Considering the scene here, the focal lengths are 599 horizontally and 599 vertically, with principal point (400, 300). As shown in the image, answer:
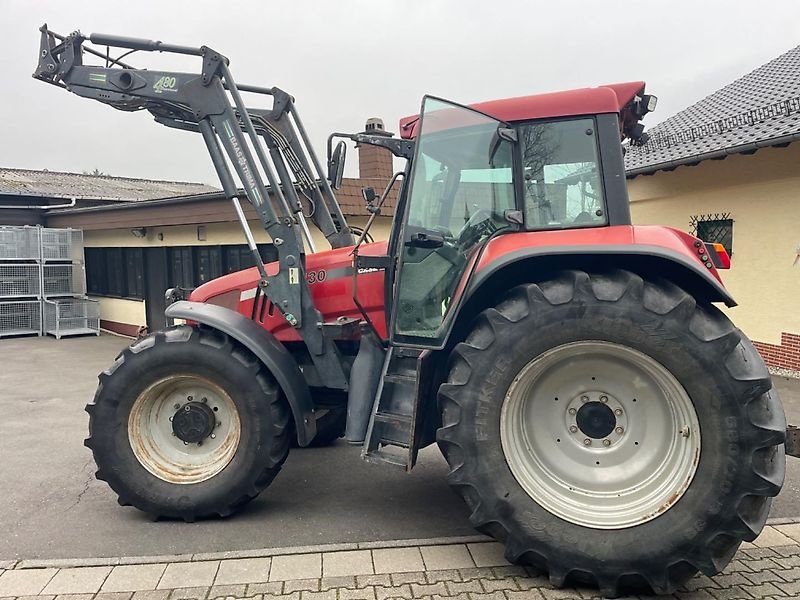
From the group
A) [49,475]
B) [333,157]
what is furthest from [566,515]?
[49,475]

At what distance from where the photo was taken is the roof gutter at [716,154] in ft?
24.1

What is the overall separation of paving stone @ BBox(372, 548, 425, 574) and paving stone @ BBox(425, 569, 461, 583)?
72mm

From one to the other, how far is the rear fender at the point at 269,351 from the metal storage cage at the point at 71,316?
1184cm

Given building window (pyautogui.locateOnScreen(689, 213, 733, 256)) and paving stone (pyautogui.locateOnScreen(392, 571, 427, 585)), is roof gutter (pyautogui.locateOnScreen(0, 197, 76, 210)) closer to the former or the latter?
building window (pyautogui.locateOnScreen(689, 213, 733, 256))

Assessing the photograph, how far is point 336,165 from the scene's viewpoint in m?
4.32

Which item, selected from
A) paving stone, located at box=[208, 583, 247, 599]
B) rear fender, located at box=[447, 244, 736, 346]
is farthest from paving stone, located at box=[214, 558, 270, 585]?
rear fender, located at box=[447, 244, 736, 346]

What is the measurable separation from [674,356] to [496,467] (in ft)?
3.34

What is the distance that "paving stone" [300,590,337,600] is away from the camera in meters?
2.94

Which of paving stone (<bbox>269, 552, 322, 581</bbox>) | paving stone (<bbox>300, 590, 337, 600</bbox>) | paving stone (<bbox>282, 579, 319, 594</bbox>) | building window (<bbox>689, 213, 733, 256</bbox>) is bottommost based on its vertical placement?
paving stone (<bbox>300, 590, 337, 600</bbox>)

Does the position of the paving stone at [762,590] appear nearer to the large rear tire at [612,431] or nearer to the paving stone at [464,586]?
the large rear tire at [612,431]

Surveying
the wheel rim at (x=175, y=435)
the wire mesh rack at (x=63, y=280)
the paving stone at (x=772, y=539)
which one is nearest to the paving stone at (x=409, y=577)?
the wheel rim at (x=175, y=435)

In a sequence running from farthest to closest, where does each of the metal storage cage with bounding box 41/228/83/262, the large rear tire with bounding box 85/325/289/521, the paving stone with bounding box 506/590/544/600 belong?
1. the metal storage cage with bounding box 41/228/83/262
2. the large rear tire with bounding box 85/325/289/521
3. the paving stone with bounding box 506/590/544/600

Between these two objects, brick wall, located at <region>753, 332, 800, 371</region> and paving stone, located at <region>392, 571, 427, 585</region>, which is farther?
brick wall, located at <region>753, 332, 800, 371</region>

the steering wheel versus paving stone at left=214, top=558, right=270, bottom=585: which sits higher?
the steering wheel
